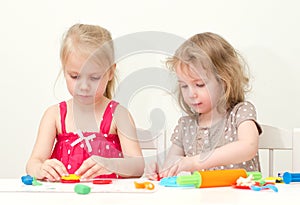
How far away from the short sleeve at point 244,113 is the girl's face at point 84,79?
0.81 feet

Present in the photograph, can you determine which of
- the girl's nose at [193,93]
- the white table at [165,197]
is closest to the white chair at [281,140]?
the girl's nose at [193,93]

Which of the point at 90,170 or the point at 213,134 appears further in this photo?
the point at 213,134

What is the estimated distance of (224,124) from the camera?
1.04 meters

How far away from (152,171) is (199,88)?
0.65 feet

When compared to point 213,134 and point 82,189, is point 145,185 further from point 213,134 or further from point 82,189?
point 213,134

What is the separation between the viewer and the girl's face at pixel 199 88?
2.92 ft

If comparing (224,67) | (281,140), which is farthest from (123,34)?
(281,140)

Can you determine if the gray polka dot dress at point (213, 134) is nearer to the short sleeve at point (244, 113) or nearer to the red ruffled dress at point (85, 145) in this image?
the short sleeve at point (244, 113)

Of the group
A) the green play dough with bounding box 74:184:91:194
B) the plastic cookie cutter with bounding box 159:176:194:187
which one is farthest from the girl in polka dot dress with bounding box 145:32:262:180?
the green play dough with bounding box 74:184:91:194

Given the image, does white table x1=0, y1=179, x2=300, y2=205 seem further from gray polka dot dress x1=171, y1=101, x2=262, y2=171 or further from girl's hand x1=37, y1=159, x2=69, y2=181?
gray polka dot dress x1=171, y1=101, x2=262, y2=171

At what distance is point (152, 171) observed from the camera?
33.4 inches

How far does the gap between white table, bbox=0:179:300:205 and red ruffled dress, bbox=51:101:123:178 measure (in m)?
0.25

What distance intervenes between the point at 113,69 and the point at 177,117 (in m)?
0.15

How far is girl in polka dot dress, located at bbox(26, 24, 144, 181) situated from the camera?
0.91 metres
